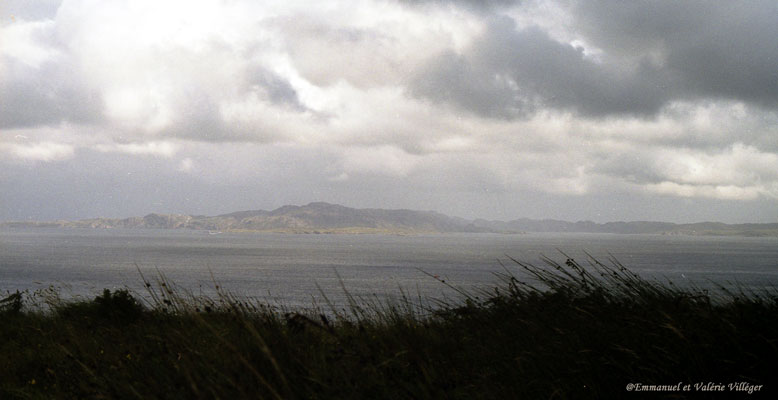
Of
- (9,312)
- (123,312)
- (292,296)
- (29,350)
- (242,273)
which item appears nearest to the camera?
(29,350)

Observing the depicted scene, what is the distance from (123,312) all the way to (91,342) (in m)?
3.46

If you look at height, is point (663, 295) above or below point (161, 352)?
above

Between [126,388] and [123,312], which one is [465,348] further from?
[123,312]

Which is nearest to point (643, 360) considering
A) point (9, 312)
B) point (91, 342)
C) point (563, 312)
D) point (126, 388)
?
point (563, 312)

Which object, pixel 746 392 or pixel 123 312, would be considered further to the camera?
pixel 123 312

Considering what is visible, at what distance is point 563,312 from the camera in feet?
23.0

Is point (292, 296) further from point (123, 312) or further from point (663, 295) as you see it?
point (663, 295)

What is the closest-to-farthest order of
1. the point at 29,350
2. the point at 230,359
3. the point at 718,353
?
the point at 718,353, the point at 230,359, the point at 29,350

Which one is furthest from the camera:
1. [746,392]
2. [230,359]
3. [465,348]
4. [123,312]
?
[123,312]

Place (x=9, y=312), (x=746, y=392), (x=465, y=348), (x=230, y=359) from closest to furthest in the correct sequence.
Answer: (x=746, y=392) < (x=230, y=359) < (x=465, y=348) < (x=9, y=312)

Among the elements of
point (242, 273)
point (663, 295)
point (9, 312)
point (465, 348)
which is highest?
point (663, 295)

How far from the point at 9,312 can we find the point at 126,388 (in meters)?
10.5

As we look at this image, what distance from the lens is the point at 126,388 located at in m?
5.62

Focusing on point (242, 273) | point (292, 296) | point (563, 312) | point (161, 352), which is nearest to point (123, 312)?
point (161, 352)
